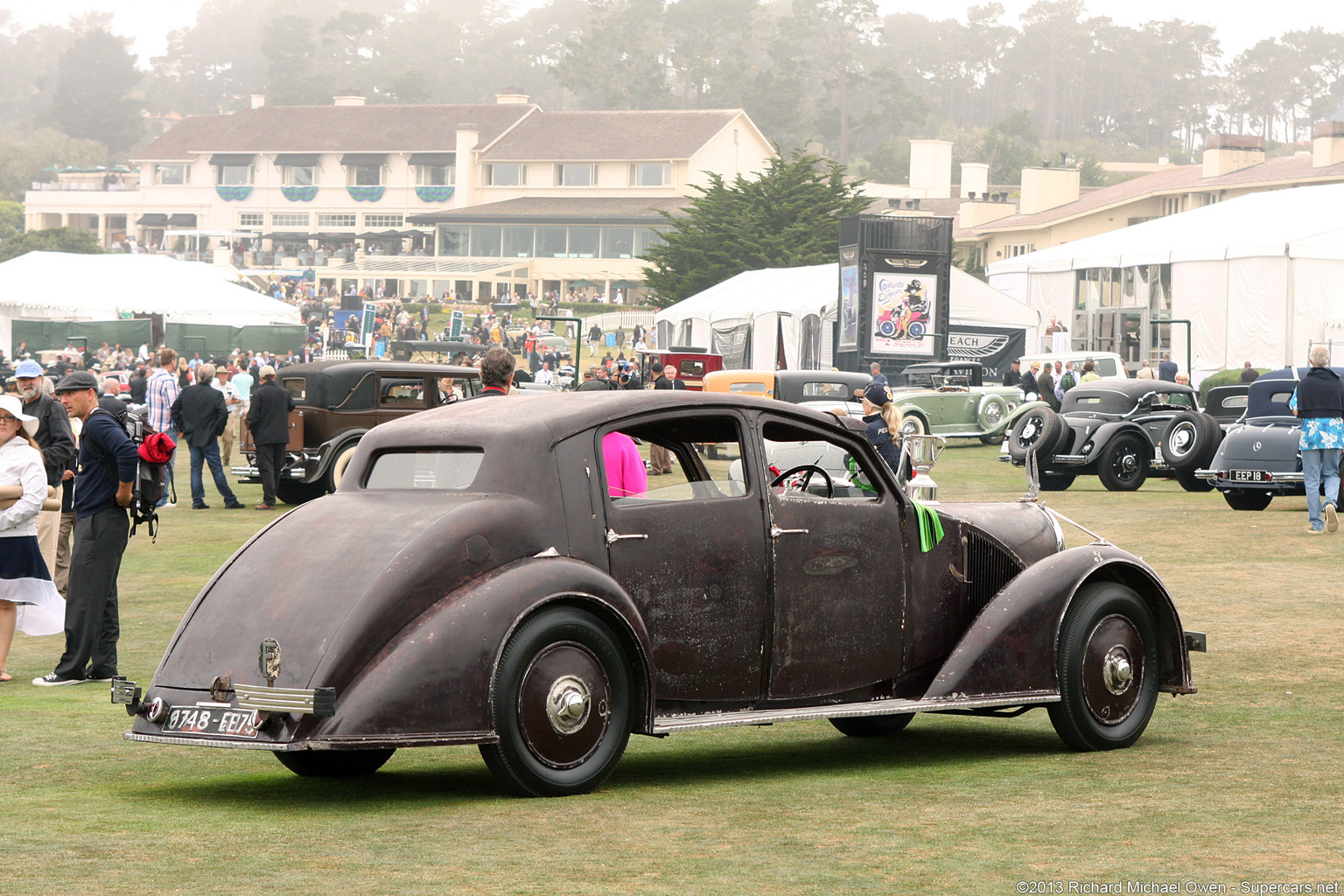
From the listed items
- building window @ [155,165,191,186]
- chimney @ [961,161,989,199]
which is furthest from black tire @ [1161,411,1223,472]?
building window @ [155,165,191,186]

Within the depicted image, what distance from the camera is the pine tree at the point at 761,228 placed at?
215 ft

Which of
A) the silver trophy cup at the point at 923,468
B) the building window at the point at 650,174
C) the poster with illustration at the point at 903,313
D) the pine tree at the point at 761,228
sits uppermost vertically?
the building window at the point at 650,174

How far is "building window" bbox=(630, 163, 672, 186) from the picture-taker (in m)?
97.2

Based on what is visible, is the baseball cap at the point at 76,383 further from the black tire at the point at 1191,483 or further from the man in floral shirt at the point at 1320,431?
the black tire at the point at 1191,483

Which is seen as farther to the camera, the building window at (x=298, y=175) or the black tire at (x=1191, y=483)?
the building window at (x=298, y=175)

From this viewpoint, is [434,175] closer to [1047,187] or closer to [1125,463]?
[1047,187]

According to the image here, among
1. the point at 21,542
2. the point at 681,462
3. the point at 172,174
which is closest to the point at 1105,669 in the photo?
the point at 681,462

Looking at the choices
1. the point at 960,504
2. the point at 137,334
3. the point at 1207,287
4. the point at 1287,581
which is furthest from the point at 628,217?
the point at 960,504

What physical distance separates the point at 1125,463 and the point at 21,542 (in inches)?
699

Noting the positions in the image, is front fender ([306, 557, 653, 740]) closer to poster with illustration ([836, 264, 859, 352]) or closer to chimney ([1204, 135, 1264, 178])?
poster with illustration ([836, 264, 859, 352])

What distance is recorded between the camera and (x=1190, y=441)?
2303 cm

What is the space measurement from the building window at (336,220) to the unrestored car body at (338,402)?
90228 mm

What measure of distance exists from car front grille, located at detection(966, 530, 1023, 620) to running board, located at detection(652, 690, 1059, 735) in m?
0.48
